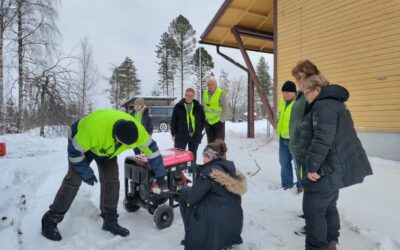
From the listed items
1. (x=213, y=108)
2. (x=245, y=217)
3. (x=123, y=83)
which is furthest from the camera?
(x=123, y=83)

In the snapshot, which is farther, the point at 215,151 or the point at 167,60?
the point at 167,60

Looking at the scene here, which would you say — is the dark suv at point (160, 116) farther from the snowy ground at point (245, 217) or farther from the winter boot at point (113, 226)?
the winter boot at point (113, 226)

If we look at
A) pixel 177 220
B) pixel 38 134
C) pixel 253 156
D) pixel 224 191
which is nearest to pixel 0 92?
pixel 38 134

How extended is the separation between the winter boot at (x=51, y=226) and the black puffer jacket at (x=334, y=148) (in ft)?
8.56

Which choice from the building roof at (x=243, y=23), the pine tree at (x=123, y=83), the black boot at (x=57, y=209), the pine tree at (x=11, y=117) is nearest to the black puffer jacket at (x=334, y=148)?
the black boot at (x=57, y=209)

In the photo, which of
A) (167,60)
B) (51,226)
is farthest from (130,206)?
(167,60)

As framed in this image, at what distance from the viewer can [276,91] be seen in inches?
393

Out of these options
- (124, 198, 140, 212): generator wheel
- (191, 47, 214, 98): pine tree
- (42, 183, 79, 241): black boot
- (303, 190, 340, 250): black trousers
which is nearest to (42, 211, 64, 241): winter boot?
(42, 183, 79, 241): black boot

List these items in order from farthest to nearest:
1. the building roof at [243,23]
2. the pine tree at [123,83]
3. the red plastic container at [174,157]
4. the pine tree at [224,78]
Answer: the pine tree at [224,78], the pine tree at [123,83], the building roof at [243,23], the red plastic container at [174,157]

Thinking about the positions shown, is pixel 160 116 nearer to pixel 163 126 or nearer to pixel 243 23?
pixel 163 126

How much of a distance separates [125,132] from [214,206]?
3.66 ft

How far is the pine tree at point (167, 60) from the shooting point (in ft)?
133

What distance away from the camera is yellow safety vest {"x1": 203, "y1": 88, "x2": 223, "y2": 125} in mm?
6109

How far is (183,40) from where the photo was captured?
40250mm
